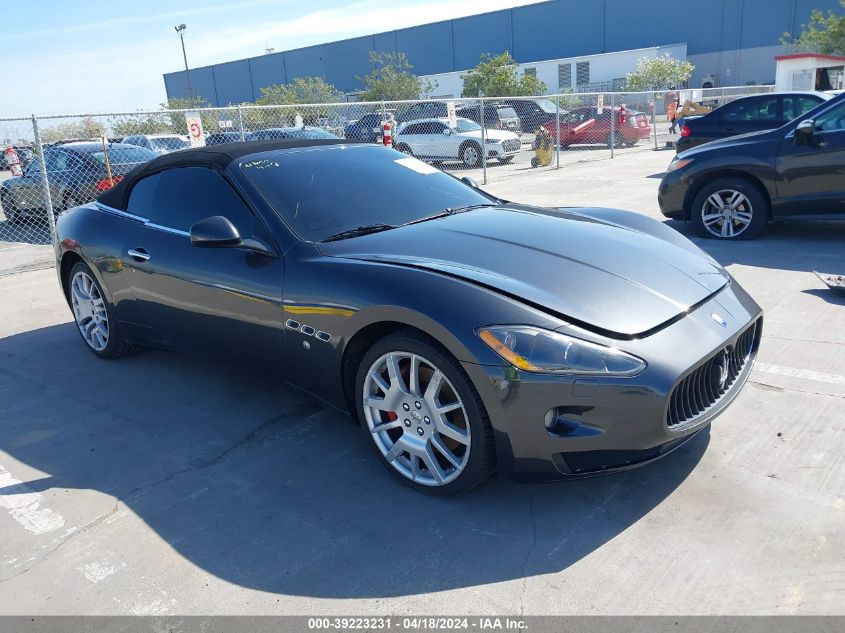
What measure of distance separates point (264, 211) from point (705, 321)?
2.23 meters

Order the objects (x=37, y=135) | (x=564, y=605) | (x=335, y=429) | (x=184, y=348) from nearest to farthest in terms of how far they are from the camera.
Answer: (x=564, y=605), (x=335, y=429), (x=184, y=348), (x=37, y=135)

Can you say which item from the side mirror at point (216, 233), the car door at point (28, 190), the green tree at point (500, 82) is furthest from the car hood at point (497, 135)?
the green tree at point (500, 82)

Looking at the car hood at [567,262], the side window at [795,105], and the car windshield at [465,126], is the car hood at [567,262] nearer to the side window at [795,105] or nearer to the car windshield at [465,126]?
the side window at [795,105]

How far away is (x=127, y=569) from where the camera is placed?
276 cm

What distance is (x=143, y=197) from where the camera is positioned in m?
4.61

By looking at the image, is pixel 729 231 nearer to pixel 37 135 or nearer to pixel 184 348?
pixel 184 348

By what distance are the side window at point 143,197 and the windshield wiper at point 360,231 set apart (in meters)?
1.60

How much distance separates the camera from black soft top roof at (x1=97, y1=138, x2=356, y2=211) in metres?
4.11

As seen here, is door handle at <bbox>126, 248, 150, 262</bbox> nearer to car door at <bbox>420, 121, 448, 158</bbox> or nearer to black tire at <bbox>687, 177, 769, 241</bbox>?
black tire at <bbox>687, 177, 769, 241</bbox>

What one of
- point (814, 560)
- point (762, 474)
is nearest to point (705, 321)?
point (762, 474)

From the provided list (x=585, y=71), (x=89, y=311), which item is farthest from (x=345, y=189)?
(x=585, y=71)

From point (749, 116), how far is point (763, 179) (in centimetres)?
601

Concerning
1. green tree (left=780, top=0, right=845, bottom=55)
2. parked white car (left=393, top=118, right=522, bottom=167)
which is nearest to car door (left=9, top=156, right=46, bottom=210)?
parked white car (left=393, top=118, right=522, bottom=167)

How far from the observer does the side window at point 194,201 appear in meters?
3.82
